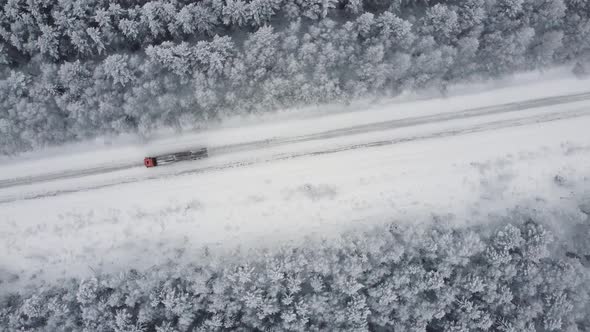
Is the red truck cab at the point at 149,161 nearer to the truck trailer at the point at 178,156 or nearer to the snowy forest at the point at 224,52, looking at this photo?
the truck trailer at the point at 178,156

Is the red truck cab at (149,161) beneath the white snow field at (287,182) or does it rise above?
above

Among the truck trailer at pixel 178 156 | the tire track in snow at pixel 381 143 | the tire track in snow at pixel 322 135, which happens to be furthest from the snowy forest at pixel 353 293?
the tire track in snow at pixel 322 135

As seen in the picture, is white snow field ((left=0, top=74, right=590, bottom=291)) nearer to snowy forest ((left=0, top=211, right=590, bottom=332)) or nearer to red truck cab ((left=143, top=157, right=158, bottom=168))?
red truck cab ((left=143, top=157, right=158, bottom=168))

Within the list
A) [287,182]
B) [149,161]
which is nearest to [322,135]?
[287,182]

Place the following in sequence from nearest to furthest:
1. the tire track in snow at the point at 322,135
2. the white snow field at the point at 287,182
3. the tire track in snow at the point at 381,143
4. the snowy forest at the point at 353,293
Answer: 1. the snowy forest at the point at 353,293
2. the white snow field at the point at 287,182
3. the tire track in snow at the point at 381,143
4. the tire track in snow at the point at 322,135

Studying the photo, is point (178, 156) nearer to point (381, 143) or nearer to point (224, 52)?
point (224, 52)
